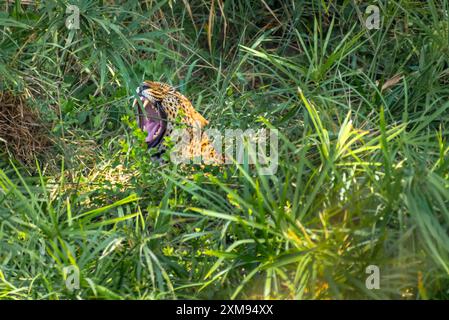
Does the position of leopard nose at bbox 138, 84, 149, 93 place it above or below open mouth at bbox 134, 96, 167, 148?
above

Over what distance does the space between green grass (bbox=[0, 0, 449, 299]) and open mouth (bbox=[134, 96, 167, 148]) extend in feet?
0.22

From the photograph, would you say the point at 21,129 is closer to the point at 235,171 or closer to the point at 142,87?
the point at 142,87

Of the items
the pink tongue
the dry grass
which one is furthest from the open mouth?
the dry grass

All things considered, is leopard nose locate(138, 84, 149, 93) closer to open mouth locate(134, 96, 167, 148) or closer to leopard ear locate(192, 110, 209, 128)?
open mouth locate(134, 96, 167, 148)

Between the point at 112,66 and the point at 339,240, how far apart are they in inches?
70.3

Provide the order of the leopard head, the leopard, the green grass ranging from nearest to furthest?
the green grass
the leopard
the leopard head

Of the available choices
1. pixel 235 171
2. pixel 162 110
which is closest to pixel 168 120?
pixel 162 110

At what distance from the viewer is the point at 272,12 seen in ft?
16.1

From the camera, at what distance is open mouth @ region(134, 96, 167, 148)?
4.35 m

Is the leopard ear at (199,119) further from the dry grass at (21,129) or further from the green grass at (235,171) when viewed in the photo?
the dry grass at (21,129)

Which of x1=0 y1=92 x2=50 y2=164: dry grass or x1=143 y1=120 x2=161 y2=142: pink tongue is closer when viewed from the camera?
x1=0 y1=92 x2=50 y2=164: dry grass

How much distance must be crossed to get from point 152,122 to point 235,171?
66 cm

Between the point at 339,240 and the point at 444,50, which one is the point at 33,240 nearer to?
the point at 339,240

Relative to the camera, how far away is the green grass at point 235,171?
3.13m
